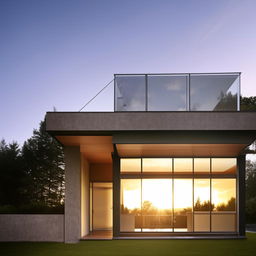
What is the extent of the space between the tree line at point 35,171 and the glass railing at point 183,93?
37085 millimetres

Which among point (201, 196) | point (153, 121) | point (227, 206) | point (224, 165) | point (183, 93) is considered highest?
point (183, 93)

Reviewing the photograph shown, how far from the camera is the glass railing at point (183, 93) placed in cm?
1513

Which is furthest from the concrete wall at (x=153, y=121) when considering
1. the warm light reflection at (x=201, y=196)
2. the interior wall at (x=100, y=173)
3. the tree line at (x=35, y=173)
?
the tree line at (x=35, y=173)

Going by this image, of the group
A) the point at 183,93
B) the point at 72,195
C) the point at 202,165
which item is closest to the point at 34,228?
the point at 72,195

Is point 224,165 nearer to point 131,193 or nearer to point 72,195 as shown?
point 131,193

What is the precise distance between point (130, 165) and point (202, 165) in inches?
116

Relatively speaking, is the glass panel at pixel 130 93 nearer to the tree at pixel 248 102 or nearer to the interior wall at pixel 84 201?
the interior wall at pixel 84 201

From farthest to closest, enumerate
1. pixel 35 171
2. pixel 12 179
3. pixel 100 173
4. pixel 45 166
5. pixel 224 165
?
1. pixel 45 166
2. pixel 35 171
3. pixel 12 179
4. pixel 100 173
5. pixel 224 165

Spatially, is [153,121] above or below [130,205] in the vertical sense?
above

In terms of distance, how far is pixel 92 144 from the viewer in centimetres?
1648

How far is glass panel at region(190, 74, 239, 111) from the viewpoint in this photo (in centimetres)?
1514

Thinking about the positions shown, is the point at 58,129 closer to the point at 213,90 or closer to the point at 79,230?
the point at 79,230

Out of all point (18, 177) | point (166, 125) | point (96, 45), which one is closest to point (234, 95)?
point (166, 125)

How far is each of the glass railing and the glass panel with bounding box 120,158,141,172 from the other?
101 inches
